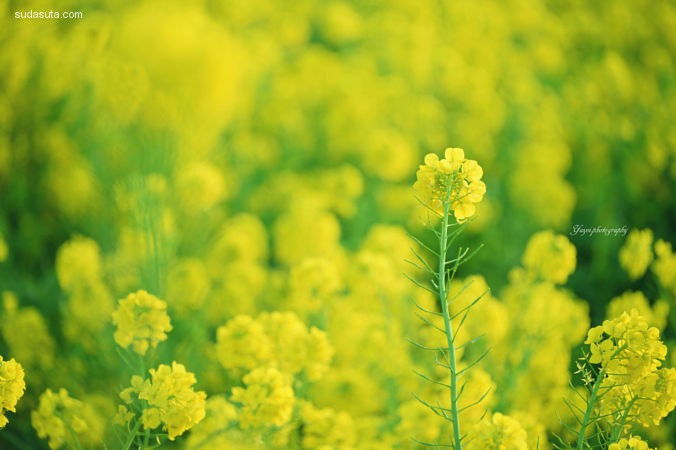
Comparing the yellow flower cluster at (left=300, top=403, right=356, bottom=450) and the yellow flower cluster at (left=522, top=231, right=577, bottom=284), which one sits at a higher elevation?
the yellow flower cluster at (left=522, top=231, right=577, bottom=284)

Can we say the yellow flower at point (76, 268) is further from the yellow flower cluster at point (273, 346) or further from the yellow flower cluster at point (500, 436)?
the yellow flower cluster at point (500, 436)

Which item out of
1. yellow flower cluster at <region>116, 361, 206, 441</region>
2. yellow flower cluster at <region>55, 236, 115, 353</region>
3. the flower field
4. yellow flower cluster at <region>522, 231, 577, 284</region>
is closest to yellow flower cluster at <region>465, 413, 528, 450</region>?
the flower field

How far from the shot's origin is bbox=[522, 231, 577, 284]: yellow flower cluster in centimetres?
191

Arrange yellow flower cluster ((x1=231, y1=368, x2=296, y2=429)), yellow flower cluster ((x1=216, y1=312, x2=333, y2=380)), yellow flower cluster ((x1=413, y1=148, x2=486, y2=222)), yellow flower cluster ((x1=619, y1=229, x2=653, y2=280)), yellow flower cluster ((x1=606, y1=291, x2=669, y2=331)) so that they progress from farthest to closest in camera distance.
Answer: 1. yellow flower cluster ((x1=619, y1=229, x2=653, y2=280))
2. yellow flower cluster ((x1=606, y1=291, x2=669, y2=331))
3. yellow flower cluster ((x1=216, y1=312, x2=333, y2=380))
4. yellow flower cluster ((x1=231, y1=368, x2=296, y2=429))
5. yellow flower cluster ((x1=413, y1=148, x2=486, y2=222))

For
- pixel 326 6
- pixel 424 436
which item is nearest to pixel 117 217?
pixel 424 436

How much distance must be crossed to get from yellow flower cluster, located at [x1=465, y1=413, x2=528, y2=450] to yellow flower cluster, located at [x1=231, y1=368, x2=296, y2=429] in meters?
0.44

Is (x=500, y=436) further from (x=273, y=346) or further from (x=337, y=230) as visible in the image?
(x=337, y=230)

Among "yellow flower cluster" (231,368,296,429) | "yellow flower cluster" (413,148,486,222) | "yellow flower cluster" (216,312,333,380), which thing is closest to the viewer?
"yellow flower cluster" (413,148,486,222)

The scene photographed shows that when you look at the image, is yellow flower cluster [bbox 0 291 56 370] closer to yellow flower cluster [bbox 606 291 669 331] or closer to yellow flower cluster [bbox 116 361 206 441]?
yellow flower cluster [bbox 116 361 206 441]

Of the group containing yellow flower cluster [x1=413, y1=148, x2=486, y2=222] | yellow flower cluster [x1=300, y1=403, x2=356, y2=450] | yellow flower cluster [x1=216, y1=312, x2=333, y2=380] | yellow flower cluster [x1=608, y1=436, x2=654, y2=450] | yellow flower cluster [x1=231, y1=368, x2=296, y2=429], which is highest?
yellow flower cluster [x1=413, y1=148, x2=486, y2=222]

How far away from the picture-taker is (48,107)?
3340 millimetres

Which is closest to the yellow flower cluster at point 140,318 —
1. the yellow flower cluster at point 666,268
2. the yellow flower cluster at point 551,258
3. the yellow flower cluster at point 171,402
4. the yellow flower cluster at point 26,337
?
the yellow flower cluster at point 171,402

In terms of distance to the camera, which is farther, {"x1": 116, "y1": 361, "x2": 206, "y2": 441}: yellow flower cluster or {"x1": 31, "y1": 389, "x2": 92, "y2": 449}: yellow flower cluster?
{"x1": 31, "y1": 389, "x2": 92, "y2": 449}: yellow flower cluster

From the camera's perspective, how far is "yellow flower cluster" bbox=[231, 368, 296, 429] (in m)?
1.34
